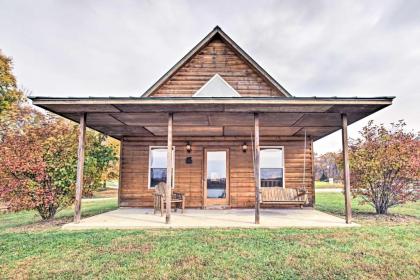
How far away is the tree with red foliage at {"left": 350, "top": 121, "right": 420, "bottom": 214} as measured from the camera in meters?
6.85

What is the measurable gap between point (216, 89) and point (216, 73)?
689 millimetres

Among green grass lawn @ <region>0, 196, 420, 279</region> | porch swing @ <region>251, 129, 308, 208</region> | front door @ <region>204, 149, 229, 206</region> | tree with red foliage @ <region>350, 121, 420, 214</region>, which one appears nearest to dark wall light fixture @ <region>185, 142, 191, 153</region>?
front door @ <region>204, 149, 229, 206</region>

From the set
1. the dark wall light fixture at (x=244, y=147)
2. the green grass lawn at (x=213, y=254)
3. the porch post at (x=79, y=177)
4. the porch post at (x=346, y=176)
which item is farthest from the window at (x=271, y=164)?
the porch post at (x=79, y=177)

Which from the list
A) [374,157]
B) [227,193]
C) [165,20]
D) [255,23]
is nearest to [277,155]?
[227,193]

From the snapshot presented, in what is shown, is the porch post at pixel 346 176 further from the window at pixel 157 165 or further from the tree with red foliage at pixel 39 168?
the tree with red foliage at pixel 39 168

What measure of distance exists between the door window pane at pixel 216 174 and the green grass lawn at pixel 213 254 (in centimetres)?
369

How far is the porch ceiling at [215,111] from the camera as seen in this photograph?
16.4 feet

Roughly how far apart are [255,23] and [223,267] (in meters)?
13.3

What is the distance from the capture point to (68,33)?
1405cm

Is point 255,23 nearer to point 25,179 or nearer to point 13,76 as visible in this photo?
point 25,179

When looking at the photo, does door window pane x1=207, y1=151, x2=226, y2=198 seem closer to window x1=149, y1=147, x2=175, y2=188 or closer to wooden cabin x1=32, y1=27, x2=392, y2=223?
wooden cabin x1=32, y1=27, x2=392, y2=223

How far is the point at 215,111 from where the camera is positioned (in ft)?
17.9

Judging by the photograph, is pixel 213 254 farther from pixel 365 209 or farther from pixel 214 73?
pixel 365 209

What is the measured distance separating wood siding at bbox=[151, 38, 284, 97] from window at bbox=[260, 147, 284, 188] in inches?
77.3
